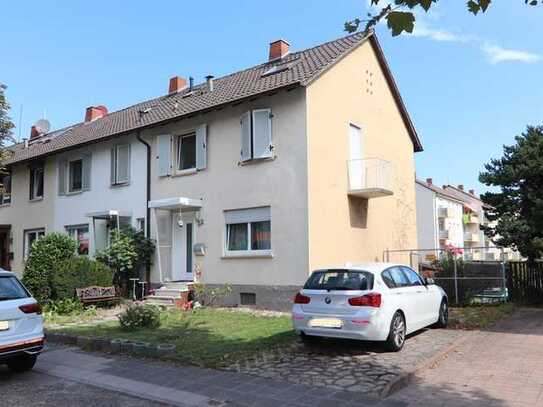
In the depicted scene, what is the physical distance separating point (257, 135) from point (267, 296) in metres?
4.61

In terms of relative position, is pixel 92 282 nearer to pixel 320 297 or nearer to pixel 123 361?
pixel 123 361

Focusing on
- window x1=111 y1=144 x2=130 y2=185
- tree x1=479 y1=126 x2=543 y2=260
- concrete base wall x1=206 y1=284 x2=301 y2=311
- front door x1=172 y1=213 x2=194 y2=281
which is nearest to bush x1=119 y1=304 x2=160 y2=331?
concrete base wall x1=206 y1=284 x2=301 y2=311

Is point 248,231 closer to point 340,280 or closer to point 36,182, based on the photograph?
point 340,280

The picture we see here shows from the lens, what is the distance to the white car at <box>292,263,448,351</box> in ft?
28.2

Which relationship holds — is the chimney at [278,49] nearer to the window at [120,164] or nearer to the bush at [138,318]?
the window at [120,164]

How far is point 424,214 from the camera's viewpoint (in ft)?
178

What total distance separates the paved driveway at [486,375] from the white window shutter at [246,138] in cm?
774

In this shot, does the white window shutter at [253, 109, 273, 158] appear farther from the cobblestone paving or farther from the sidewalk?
the sidewalk

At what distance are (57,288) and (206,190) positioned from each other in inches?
204

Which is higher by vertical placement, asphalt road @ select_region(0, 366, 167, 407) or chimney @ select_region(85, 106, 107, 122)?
chimney @ select_region(85, 106, 107, 122)

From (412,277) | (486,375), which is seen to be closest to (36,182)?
(412,277)

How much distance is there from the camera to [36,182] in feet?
76.7

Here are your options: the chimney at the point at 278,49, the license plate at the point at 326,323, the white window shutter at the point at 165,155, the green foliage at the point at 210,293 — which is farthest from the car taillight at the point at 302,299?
the chimney at the point at 278,49

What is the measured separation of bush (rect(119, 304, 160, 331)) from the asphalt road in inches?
128
